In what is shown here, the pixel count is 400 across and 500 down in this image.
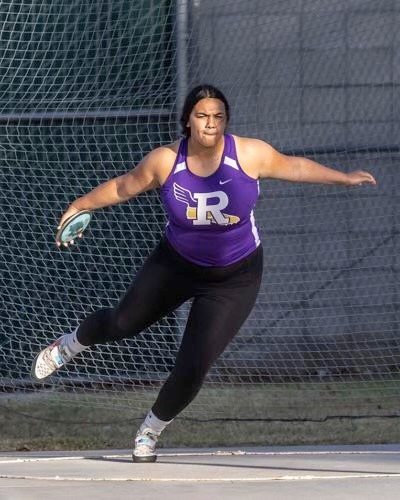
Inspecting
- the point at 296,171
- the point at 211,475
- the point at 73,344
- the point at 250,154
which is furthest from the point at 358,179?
the point at 73,344

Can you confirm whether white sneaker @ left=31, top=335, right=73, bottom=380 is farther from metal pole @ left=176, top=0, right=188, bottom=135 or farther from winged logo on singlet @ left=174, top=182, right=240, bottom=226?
metal pole @ left=176, top=0, right=188, bottom=135

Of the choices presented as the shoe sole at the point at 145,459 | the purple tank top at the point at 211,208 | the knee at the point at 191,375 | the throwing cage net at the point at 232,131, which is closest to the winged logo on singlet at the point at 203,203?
the purple tank top at the point at 211,208

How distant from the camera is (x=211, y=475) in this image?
5680 millimetres

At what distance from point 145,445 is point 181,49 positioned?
3.40 metres

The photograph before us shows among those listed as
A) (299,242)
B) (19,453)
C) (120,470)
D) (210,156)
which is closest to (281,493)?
(120,470)

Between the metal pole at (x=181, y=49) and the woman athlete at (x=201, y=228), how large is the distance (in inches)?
118

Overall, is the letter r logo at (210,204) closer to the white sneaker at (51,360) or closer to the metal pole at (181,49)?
the white sneaker at (51,360)

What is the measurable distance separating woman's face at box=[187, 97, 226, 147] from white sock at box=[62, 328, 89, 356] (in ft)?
3.76

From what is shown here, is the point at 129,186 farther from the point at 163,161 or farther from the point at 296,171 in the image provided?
the point at 296,171

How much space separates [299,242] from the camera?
896 centimetres

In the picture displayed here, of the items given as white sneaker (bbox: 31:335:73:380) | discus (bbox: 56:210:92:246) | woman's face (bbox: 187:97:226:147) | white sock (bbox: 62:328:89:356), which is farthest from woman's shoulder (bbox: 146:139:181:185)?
white sneaker (bbox: 31:335:73:380)

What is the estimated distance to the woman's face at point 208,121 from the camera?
541cm

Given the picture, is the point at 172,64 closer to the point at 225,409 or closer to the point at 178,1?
the point at 178,1

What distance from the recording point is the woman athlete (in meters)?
5.46
